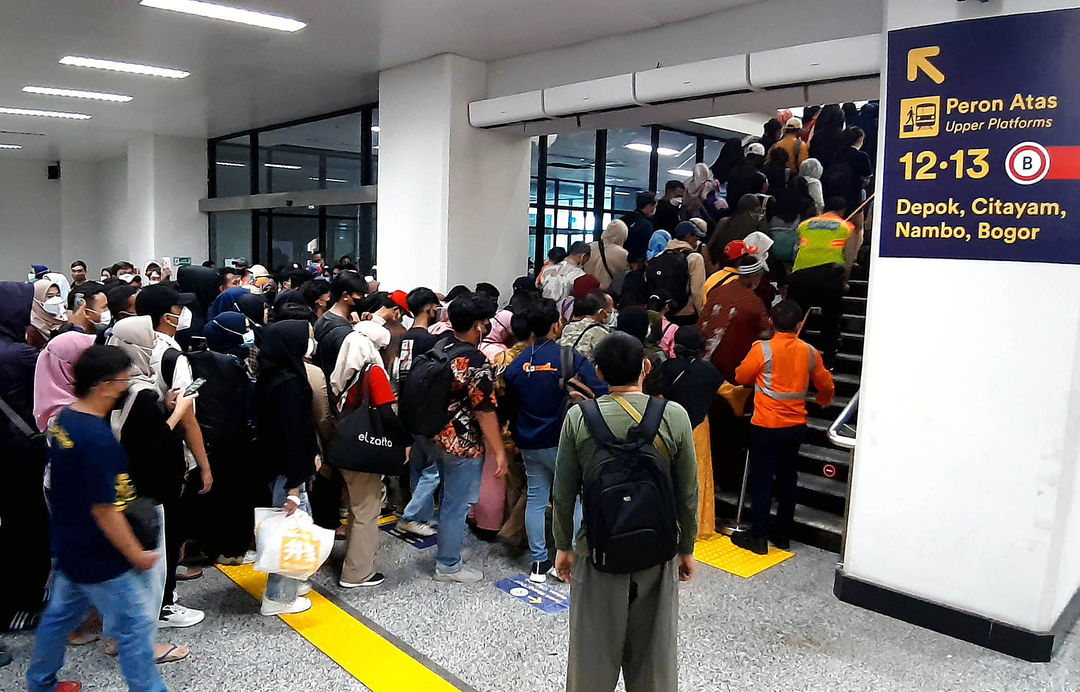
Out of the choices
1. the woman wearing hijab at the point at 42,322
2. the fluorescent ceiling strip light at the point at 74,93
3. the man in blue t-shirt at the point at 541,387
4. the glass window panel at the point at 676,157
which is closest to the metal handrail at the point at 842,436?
the man in blue t-shirt at the point at 541,387

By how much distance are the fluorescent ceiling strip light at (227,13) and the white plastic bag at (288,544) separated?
171 inches

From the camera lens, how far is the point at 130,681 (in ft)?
8.66

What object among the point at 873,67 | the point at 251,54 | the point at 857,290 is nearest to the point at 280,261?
the point at 251,54

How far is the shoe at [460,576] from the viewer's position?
4.16 m

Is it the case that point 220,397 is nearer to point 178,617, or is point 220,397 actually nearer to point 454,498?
point 178,617

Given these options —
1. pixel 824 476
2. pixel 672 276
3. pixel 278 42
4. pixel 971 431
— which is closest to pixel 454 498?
pixel 971 431

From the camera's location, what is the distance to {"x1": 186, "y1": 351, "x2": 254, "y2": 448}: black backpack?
3582 mm

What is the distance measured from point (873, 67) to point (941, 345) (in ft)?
6.71

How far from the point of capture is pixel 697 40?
19.3ft

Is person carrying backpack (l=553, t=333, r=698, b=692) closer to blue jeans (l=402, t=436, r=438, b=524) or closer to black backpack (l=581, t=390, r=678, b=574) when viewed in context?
black backpack (l=581, t=390, r=678, b=574)

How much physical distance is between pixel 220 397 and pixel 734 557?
313cm

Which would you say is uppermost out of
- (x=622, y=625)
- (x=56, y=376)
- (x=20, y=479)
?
(x=56, y=376)

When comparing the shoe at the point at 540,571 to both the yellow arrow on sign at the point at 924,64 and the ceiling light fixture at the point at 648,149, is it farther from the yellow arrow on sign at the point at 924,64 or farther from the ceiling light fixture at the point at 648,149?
the ceiling light fixture at the point at 648,149

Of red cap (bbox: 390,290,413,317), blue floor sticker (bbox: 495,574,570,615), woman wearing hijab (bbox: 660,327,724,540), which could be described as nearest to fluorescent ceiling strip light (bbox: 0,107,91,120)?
red cap (bbox: 390,290,413,317)
